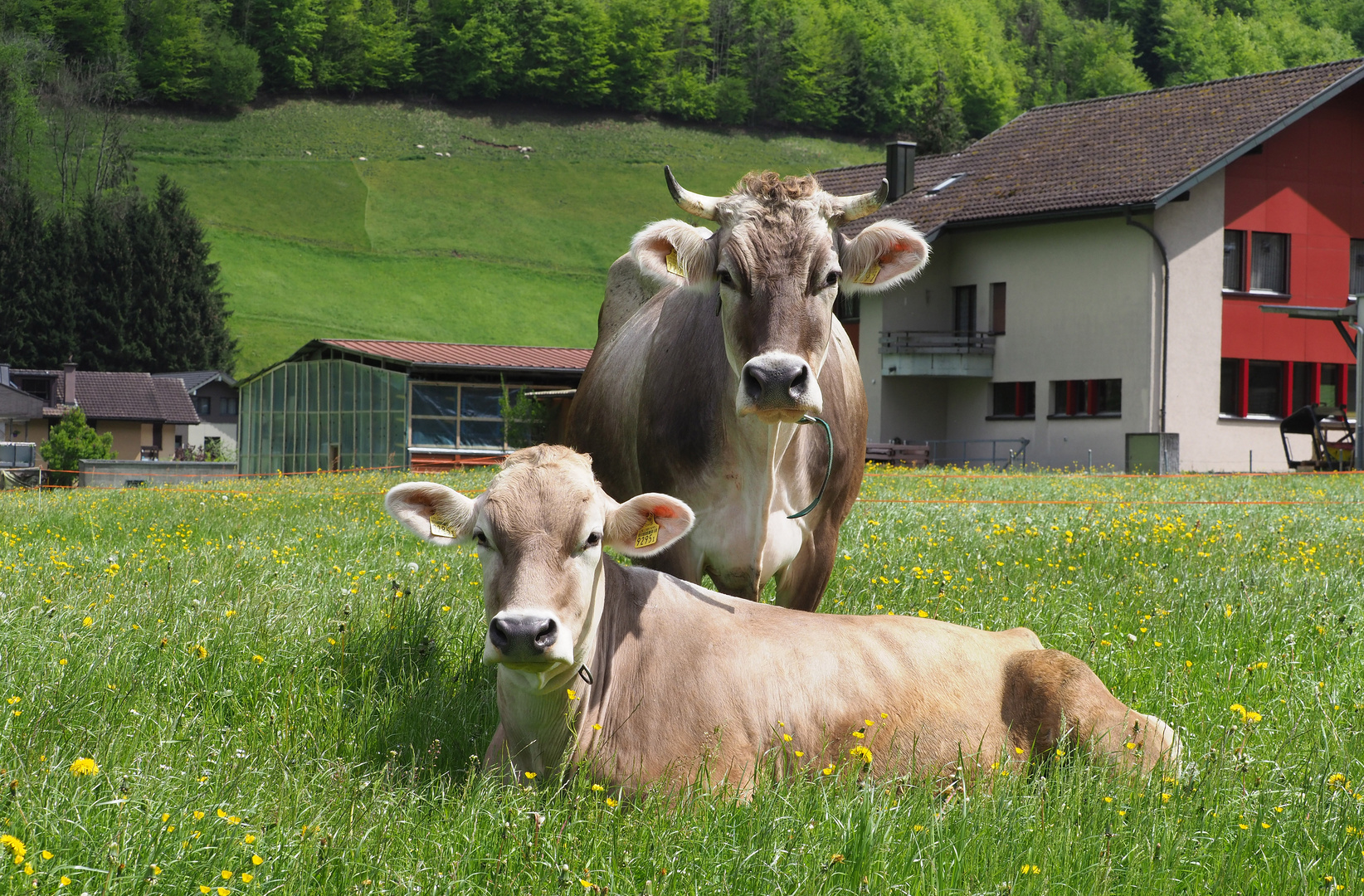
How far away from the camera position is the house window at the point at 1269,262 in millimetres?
37812

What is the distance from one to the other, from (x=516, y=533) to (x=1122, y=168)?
1444 inches

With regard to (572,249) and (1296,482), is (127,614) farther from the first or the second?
(572,249)

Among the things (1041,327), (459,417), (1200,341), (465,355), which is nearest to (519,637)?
(1200,341)

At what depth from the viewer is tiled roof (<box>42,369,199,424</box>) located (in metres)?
69.4

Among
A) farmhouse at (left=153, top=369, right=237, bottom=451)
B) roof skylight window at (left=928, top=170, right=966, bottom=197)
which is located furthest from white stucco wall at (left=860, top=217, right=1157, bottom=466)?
farmhouse at (left=153, top=369, right=237, bottom=451)

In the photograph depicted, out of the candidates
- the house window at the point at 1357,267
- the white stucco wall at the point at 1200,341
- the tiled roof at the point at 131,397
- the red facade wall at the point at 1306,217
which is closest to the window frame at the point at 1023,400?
the white stucco wall at the point at 1200,341

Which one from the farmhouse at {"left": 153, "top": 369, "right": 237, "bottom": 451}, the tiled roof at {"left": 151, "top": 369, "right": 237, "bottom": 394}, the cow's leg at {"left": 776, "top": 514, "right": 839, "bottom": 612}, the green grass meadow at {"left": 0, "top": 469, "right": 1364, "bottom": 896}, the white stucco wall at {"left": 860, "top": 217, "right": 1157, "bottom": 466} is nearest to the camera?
the green grass meadow at {"left": 0, "top": 469, "right": 1364, "bottom": 896}

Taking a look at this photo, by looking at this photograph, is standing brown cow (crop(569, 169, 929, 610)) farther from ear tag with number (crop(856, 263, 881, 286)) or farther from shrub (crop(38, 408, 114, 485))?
shrub (crop(38, 408, 114, 485))

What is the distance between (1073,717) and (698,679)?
1382 millimetres

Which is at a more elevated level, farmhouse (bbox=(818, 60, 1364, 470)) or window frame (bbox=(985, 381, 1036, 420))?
farmhouse (bbox=(818, 60, 1364, 470))

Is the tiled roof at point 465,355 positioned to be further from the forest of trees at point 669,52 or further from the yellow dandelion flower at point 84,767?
the forest of trees at point 669,52

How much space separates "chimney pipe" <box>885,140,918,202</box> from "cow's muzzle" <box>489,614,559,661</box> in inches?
1538

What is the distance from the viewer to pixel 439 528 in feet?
16.3

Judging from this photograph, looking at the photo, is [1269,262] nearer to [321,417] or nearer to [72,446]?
[321,417]
